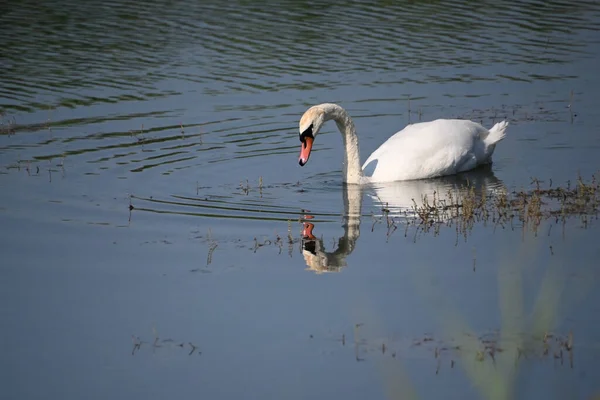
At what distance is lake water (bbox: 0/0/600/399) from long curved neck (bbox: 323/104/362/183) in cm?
30

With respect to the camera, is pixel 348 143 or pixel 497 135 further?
pixel 497 135

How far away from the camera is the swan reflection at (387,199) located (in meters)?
9.77

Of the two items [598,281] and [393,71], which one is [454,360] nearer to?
[598,281]

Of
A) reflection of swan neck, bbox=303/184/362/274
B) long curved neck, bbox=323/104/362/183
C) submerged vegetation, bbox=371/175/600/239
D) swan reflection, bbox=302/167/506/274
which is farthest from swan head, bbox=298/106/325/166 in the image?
submerged vegetation, bbox=371/175/600/239

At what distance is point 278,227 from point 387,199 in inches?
63.8

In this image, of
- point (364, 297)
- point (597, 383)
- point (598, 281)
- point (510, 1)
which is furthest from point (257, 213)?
point (510, 1)

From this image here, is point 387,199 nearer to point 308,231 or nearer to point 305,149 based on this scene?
point 305,149

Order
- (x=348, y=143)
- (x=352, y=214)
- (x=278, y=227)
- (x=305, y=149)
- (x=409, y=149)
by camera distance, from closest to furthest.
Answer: (x=278, y=227) → (x=352, y=214) → (x=305, y=149) → (x=409, y=149) → (x=348, y=143)

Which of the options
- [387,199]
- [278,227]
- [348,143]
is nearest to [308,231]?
[278,227]

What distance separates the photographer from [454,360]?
7246 millimetres

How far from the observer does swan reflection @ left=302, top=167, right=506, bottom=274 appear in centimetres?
977

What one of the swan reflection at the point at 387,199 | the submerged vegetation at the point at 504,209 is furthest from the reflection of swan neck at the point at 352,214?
the submerged vegetation at the point at 504,209

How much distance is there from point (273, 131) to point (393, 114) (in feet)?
6.26

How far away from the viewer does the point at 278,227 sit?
35.1 ft
